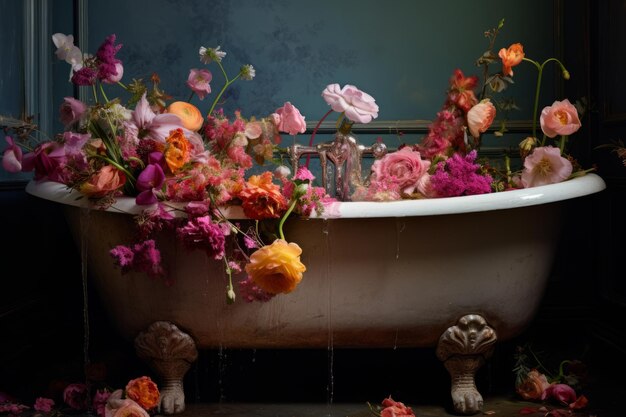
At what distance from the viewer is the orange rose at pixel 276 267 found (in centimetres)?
166

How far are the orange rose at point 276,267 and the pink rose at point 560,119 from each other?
0.87 meters

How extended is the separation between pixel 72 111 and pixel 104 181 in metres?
0.33

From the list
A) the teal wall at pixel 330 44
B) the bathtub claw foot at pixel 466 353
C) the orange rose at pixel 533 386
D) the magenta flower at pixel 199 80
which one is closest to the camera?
the bathtub claw foot at pixel 466 353

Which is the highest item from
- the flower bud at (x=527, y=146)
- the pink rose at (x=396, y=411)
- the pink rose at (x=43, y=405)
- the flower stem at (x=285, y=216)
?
the flower bud at (x=527, y=146)

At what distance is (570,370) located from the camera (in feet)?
7.51

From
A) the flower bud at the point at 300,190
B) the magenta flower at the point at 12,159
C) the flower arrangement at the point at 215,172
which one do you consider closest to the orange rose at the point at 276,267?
the flower arrangement at the point at 215,172

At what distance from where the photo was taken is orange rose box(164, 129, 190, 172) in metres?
1.81

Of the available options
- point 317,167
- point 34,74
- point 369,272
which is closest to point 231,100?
point 317,167

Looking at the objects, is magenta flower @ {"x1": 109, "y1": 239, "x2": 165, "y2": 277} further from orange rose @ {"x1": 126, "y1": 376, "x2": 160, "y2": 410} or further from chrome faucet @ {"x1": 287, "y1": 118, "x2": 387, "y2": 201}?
chrome faucet @ {"x1": 287, "y1": 118, "x2": 387, "y2": 201}

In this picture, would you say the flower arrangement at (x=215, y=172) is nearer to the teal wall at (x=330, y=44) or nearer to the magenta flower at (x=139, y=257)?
the magenta flower at (x=139, y=257)

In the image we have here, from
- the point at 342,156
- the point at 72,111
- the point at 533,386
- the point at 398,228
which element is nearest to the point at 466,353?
the point at 533,386

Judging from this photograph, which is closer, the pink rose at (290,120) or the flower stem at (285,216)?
the flower stem at (285,216)

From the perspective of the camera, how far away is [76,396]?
2.04 meters

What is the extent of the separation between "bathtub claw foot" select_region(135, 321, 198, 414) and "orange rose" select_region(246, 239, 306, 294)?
0.37m
